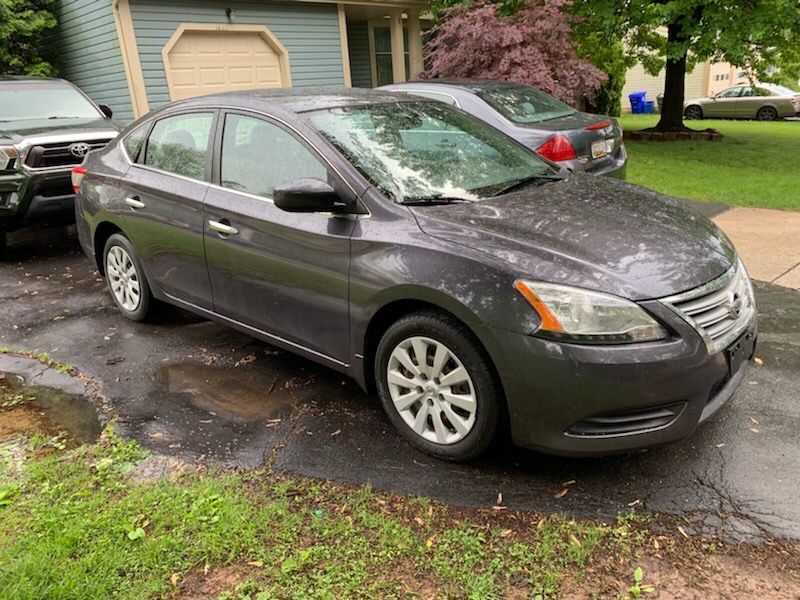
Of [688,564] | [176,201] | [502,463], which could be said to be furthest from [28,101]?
[688,564]

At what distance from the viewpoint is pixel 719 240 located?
3162mm

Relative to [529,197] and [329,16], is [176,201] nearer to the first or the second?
[529,197]

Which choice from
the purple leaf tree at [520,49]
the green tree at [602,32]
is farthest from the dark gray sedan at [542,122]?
the green tree at [602,32]

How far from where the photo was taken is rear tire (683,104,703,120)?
24.2m

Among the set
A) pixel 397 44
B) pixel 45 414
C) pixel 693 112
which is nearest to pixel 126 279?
pixel 45 414

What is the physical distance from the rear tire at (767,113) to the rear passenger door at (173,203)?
23640 millimetres

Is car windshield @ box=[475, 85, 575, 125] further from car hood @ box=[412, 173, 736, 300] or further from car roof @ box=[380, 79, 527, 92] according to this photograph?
car hood @ box=[412, 173, 736, 300]

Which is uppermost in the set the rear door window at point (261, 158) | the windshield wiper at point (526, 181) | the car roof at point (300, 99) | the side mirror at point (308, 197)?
the car roof at point (300, 99)

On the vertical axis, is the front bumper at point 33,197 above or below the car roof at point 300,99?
below

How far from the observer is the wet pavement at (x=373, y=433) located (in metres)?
2.78

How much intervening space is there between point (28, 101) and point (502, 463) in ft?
25.5

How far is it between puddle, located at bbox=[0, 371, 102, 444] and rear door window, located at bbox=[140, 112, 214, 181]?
1512 millimetres

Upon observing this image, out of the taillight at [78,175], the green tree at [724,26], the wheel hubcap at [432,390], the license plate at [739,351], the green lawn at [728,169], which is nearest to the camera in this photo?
the license plate at [739,351]

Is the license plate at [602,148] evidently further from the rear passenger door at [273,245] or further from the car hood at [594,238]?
the rear passenger door at [273,245]
